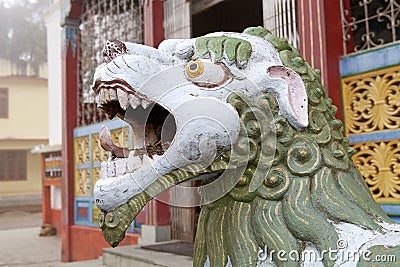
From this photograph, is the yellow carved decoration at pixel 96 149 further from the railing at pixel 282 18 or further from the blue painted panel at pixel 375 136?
the blue painted panel at pixel 375 136

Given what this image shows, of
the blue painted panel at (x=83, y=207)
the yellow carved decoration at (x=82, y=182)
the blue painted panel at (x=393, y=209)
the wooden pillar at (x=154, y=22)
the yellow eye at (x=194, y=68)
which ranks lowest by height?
the blue painted panel at (x=83, y=207)

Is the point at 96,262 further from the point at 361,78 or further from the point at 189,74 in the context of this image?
the point at 189,74

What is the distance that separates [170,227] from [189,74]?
3741mm

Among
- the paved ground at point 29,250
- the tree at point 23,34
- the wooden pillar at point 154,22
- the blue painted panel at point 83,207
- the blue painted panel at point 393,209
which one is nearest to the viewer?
the blue painted panel at point 393,209

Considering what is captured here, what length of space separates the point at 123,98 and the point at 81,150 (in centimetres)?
581

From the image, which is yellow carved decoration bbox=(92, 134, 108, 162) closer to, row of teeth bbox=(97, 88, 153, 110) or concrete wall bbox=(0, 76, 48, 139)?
row of teeth bbox=(97, 88, 153, 110)

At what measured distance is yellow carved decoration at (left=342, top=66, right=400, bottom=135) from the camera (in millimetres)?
2945

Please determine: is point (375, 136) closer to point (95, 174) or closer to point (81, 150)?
point (95, 174)

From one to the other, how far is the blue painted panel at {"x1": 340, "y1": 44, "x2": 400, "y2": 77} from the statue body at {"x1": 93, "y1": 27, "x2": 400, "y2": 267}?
5.72 ft

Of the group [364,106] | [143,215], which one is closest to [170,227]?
[143,215]

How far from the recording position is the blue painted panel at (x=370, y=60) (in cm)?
293

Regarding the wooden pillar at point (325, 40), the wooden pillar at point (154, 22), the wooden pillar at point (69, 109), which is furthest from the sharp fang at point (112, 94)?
the wooden pillar at point (69, 109)

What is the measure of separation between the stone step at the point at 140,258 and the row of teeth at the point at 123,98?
2452mm

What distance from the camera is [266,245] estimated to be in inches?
50.8
